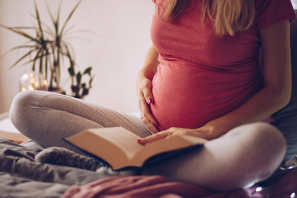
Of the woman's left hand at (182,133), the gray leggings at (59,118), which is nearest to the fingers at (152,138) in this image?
the woman's left hand at (182,133)

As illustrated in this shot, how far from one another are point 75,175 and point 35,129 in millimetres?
271

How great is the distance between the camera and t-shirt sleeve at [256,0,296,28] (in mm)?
765

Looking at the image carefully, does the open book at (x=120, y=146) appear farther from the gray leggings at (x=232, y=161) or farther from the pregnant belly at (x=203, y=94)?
the pregnant belly at (x=203, y=94)

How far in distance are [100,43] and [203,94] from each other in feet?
5.86

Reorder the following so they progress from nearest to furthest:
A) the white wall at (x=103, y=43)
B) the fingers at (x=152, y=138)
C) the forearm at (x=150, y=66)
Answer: the fingers at (x=152, y=138), the forearm at (x=150, y=66), the white wall at (x=103, y=43)

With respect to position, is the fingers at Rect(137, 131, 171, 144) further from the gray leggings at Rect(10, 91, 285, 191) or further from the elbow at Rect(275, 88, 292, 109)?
the elbow at Rect(275, 88, 292, 109)

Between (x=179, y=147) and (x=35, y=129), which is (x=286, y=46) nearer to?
(x=179, y=147)

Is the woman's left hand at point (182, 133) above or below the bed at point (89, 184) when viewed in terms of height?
above

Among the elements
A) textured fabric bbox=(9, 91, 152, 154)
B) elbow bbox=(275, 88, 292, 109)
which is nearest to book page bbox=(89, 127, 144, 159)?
textured fabric bbox=(9, 91, 152, 154)

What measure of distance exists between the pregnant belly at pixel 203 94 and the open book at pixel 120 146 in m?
0.26

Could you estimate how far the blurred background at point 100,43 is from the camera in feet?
7.67

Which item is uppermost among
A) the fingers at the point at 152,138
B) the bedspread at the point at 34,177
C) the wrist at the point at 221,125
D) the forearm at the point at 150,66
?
the forearm at the point at 150,66

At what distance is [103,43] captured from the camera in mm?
2465

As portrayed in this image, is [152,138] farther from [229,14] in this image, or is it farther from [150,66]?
[150,66]
